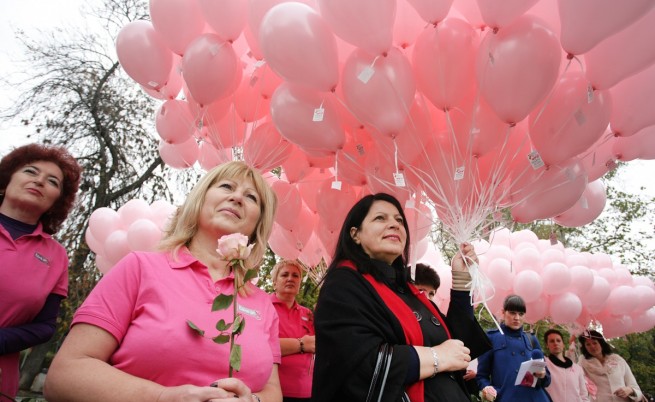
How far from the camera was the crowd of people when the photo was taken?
1.03 metres

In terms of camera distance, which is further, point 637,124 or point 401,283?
point 637,124

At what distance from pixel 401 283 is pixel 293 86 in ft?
4.18

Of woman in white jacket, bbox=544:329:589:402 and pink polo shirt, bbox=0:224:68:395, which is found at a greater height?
woman in white jacket, bbox=544:329:589:402

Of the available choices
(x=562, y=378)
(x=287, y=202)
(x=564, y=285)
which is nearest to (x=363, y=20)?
(x=287, y=202)

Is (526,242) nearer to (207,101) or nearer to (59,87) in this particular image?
(207,101)

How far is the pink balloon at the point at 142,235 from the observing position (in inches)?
169

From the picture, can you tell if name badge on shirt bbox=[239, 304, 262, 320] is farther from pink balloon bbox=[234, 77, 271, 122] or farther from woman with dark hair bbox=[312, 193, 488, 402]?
pink balloon bbox=[234, 77, 271, 122]

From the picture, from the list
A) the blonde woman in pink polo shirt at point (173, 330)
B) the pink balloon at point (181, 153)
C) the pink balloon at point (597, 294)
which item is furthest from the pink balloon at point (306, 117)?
the pink balloon at point (597, 294)

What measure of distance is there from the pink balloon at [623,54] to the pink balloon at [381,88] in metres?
0.90

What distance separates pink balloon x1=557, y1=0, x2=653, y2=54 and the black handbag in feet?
5.21

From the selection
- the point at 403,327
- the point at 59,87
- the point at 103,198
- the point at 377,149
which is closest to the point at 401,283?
the point at 403,327

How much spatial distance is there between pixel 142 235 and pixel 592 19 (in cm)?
411

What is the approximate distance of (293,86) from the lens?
2.44 meters

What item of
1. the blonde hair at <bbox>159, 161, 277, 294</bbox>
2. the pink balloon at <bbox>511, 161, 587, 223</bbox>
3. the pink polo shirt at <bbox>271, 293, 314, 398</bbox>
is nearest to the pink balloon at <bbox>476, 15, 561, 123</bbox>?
the pink balloon at <bbox>511, 161, 587, 223</bbox>
